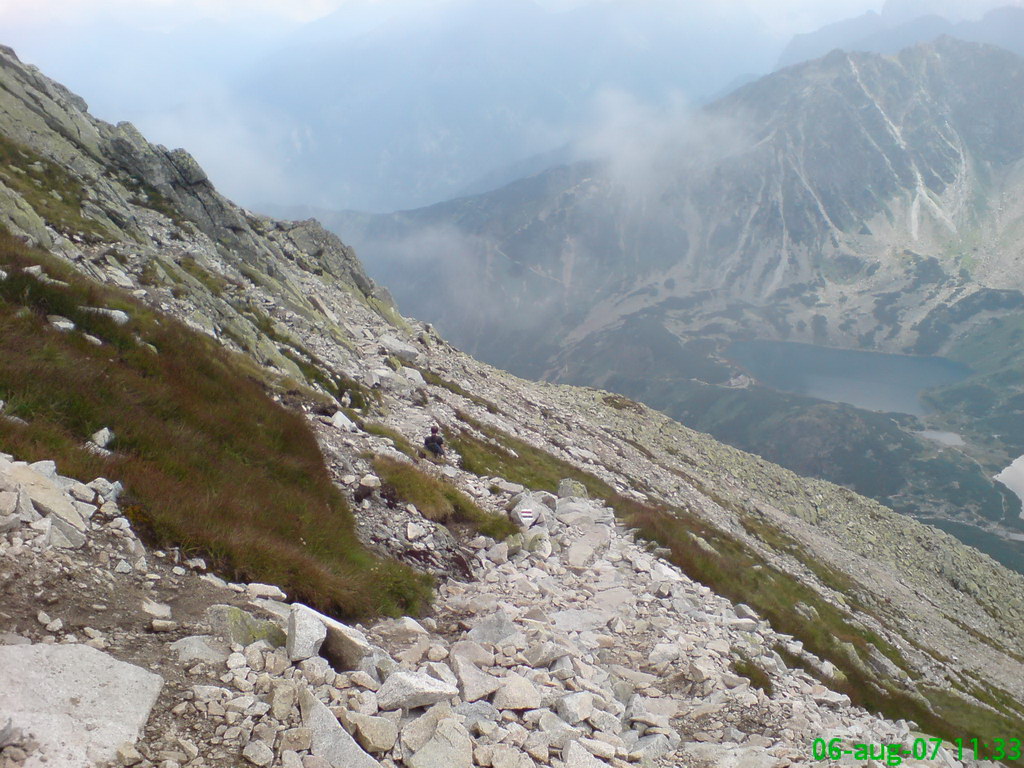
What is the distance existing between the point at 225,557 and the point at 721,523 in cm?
4757

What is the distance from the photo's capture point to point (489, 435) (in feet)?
121

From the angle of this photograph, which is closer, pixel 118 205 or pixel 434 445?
pixel 434 445

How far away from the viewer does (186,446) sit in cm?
1019

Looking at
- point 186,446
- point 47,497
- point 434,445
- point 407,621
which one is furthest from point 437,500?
point 47,497

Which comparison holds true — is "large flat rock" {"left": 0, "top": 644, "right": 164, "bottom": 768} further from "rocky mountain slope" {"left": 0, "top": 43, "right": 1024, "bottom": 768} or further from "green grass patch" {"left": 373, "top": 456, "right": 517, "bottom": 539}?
"green grass patch" {"left": 373, "top": 456, "right": 517, "bottom": 539}

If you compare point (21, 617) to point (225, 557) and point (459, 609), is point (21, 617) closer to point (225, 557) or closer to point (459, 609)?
point (225, 557)

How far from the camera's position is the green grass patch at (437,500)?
15094mm

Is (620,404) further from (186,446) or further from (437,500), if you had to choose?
(186,446)

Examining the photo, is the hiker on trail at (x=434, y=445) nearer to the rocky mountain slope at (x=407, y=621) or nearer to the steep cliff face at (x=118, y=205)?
the rocky mountain slope at (x=407, y=621)

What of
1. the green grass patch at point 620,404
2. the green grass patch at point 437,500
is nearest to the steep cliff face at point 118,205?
the green grass patch at point 437,500

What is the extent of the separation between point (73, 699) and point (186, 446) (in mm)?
5746

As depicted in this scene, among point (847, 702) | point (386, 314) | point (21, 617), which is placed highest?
point (386, 314)

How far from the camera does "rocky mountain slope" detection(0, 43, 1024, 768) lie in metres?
5.72

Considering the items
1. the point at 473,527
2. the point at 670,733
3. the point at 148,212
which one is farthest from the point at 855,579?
the point at 148,212
